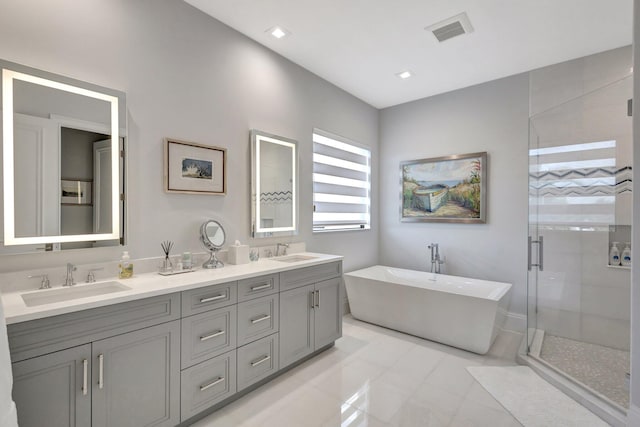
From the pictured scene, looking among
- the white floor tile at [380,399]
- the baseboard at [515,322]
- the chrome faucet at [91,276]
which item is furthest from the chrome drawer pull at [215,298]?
the baseboard at [515,322]

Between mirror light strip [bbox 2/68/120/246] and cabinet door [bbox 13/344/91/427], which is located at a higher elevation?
mirror light strip [bbox 2/68/120/246]

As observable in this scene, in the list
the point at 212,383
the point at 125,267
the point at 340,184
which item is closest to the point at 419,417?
the point at 212,383

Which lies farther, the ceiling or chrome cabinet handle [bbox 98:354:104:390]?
the ceiling

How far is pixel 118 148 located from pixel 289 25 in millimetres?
1665

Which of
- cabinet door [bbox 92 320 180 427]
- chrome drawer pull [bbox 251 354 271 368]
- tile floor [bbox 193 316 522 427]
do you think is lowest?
tile floor [bbox 193 316 522 427]

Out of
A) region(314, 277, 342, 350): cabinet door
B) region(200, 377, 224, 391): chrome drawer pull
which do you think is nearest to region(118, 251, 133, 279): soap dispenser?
region(200, 377, 224, 391): chrome drawer pull

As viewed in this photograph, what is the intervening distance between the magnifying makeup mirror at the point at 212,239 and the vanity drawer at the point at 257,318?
17.3 inches

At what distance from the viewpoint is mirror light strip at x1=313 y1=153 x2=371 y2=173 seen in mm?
3604

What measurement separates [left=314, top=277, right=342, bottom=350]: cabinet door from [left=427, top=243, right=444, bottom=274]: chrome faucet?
4.91 ft

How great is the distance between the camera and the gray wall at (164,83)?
175 centimetres

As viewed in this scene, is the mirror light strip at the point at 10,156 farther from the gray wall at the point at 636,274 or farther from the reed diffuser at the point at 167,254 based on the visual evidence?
the gray wall at the point at 636,274

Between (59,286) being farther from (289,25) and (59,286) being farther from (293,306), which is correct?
(289,25)

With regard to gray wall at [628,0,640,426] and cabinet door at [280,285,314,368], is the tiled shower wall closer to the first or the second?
gray wall at [628,0,640,426]

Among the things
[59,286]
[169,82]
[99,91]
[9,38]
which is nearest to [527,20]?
[169,82]
